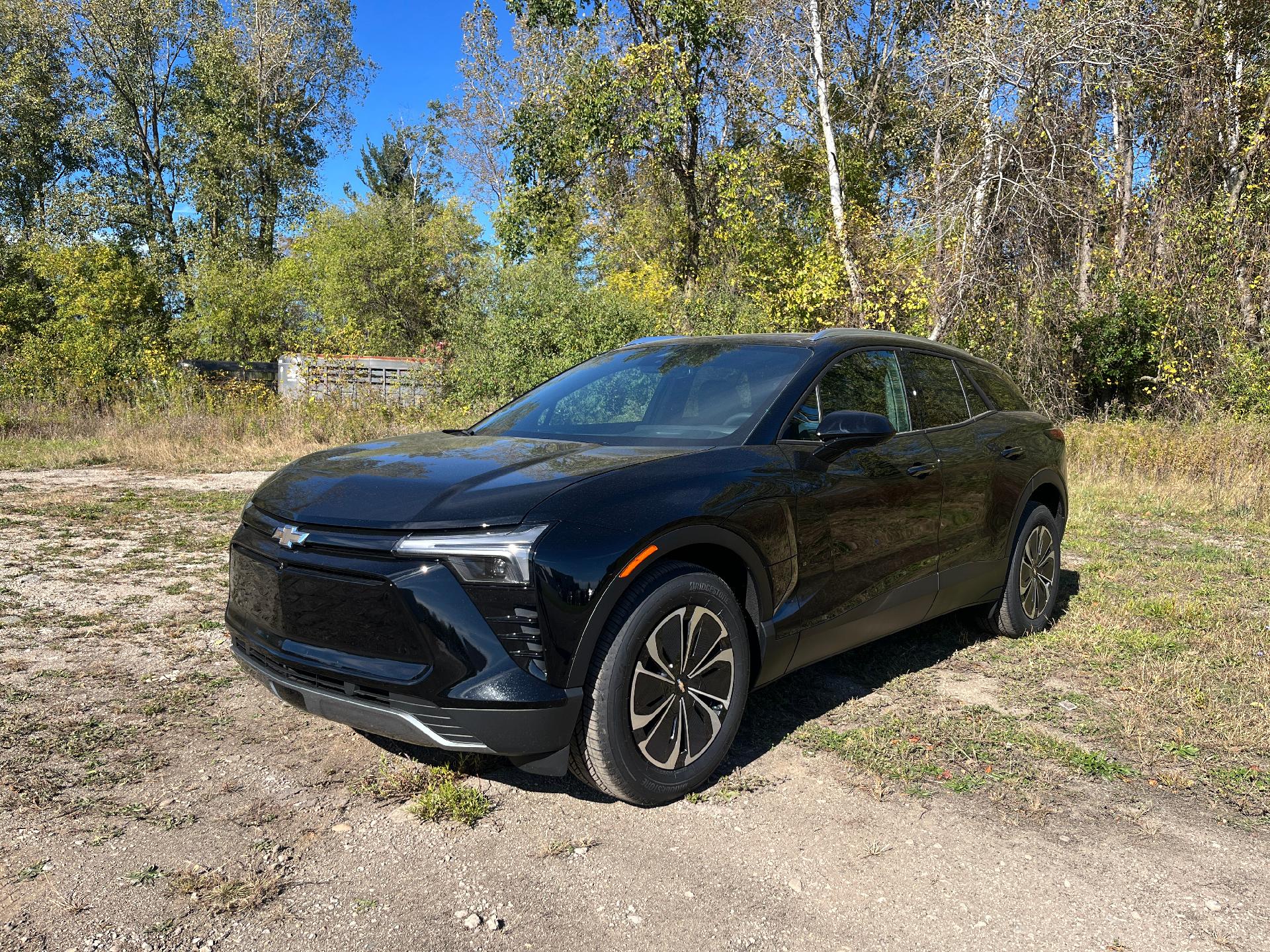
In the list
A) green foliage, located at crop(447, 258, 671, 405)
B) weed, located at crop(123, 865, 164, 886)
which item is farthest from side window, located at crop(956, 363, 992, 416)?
green foliage, located at crop(447, 258, 671, 405)

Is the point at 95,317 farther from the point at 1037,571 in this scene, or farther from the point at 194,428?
the point at 1037,571

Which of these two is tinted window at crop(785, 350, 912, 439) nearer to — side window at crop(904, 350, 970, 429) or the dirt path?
side window at crop(904, 350, 970, 429)

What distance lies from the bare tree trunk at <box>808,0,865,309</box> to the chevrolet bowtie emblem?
17.3 meters

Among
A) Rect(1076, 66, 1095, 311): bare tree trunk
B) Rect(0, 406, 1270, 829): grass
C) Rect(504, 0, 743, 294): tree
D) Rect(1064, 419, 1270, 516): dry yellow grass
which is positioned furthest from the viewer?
Rect(504, 0, 743, 294): tree

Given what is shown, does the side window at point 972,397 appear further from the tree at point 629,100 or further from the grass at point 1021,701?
the tree at point 629,100

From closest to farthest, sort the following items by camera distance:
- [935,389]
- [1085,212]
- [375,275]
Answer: [935,389] < [1085,212] < [375,275]

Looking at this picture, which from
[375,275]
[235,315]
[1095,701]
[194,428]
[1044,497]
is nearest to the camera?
[1095,701]

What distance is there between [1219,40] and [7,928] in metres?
22.6

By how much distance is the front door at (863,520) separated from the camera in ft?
12.7

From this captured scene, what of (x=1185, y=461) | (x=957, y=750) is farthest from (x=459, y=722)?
(x=1185, y=461)

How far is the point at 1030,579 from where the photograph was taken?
18.3 ft

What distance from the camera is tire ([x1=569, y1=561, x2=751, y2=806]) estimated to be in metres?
3.09

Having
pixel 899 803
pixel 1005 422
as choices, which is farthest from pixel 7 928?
pixel 1005 422

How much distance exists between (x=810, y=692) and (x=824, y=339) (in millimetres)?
1719
